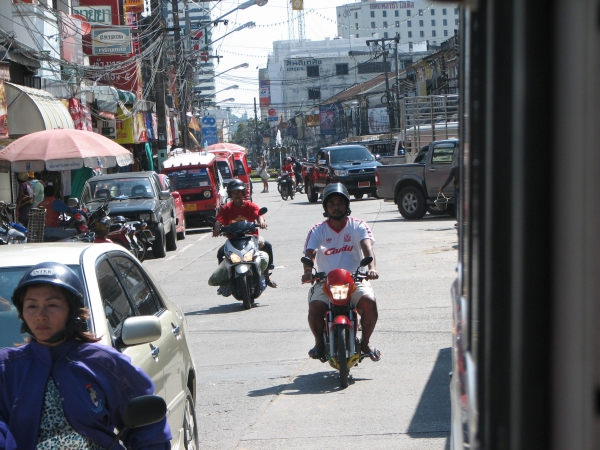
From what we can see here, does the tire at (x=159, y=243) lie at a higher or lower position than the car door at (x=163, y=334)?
lower

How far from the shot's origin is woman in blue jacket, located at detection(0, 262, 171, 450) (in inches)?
127

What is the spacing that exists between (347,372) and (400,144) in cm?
3019

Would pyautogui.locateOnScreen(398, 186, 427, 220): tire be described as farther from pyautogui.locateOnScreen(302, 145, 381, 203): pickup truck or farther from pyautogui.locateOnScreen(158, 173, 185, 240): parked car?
pyautogui.locateOnScreen(302, 145, 381, 203): pickup truck

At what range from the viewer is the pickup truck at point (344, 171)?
32906mm

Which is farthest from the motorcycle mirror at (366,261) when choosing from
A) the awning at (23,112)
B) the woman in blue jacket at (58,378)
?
the awning at (23,112)

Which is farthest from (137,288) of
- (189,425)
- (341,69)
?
(341,69)

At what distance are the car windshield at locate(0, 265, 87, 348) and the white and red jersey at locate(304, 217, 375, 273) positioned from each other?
12.5 feet

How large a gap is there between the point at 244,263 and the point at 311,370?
13.6 ft

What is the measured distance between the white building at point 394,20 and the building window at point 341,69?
35389 millimetres

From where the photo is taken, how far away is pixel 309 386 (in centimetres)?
774

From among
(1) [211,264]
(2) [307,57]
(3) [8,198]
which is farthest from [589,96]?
(2) [307,57]

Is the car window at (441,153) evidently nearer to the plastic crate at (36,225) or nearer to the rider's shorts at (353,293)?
the plastic crate at (36,225)

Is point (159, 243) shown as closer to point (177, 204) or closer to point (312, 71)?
point (177, 204)

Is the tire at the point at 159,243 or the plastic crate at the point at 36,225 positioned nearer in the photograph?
the plastic crate at the point at 36,225
